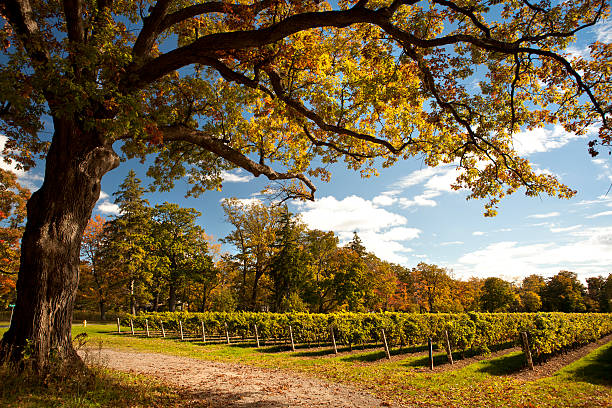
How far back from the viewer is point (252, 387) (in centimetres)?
759

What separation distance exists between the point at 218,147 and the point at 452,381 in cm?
997

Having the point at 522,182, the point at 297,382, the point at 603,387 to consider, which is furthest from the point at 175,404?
the point at 603,387

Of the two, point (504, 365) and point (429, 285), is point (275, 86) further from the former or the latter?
point (429, 285)

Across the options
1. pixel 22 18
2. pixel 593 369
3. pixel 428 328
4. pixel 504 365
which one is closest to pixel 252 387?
pixel 22 18

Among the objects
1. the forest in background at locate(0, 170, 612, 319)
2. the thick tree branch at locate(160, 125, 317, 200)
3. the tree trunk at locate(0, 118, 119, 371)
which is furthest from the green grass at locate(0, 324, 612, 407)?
the forest in background at locate(0, 170, 612, 319)

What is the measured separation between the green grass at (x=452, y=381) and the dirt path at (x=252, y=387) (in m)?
0.70

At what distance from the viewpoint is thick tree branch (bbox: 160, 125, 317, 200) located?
8.09 m

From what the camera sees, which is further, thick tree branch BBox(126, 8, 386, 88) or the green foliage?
the green foliage

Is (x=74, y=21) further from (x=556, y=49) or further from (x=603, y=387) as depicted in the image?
Result: (x=603, y=387)

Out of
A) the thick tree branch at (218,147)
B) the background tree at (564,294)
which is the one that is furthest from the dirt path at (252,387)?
the background tree at (564,294)

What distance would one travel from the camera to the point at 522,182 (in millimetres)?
8055

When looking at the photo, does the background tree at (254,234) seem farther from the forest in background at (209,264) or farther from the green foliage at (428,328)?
the green foliage at (428,328)

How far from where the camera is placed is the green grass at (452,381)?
707 cm

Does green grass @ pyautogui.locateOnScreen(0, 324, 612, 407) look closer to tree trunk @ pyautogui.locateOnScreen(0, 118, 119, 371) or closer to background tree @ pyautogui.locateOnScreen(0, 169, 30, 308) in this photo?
tree trunk @ pyautogui.locateOnScreen(0, 118, 119, 371)
